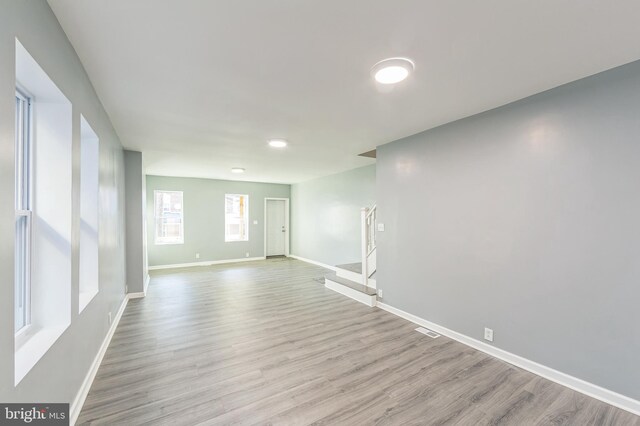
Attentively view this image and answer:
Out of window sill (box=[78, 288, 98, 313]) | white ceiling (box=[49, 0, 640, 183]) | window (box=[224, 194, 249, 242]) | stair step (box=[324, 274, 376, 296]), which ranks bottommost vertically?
stair step (box=[324, 274, 376, 296])

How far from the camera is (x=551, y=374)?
2285 mm

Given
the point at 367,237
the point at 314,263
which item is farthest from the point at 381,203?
the point at 314,263

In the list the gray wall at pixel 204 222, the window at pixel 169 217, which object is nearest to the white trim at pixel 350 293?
the gray wall at pixel 204 222

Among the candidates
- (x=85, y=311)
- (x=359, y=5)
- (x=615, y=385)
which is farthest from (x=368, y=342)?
(x=359, y=5)

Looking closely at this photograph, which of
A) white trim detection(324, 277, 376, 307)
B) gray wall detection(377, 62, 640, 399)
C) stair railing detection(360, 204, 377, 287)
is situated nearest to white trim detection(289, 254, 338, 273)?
white trim detection(324, 277, 376, 307)

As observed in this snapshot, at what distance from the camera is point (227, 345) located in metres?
2.86

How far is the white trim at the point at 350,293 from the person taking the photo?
4.12 m

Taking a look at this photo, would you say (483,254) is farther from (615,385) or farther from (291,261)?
(291,261)

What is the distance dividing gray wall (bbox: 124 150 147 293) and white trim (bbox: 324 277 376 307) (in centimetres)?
333

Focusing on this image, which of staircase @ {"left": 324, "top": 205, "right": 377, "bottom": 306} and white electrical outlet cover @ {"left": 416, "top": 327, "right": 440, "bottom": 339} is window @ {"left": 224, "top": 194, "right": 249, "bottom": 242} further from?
white electrical outlet cover @ {"left": 416, "top": 327, "right": 440, "bottom": 339}

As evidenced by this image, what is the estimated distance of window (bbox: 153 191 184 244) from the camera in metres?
6.95

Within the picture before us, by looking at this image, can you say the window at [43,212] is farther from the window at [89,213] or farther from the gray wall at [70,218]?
the window at [89,213]

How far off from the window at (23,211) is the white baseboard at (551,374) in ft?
12.0

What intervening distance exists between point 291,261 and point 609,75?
724cm
